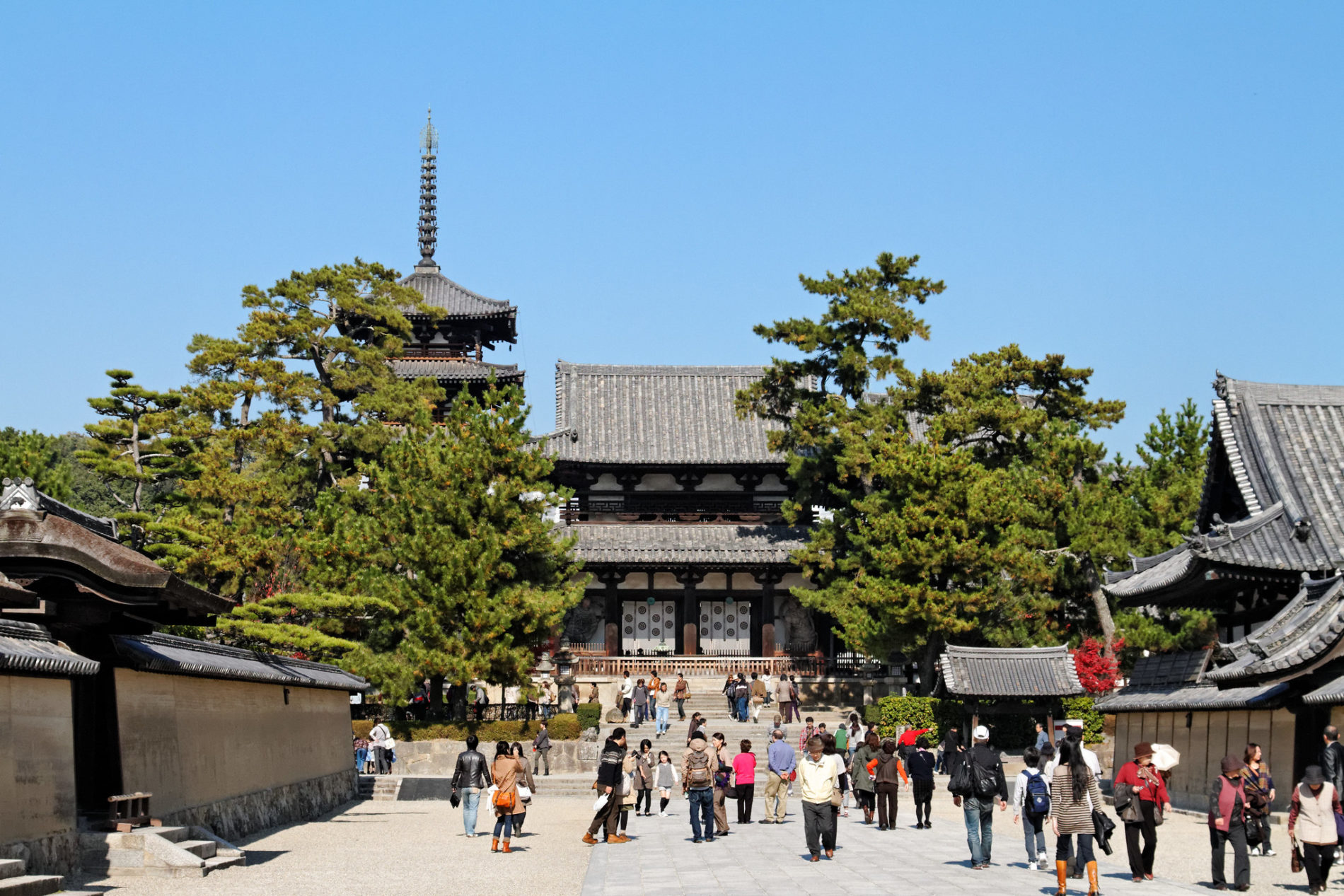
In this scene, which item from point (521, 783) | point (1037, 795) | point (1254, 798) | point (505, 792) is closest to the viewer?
point (1254, 798)

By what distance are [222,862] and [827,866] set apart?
23.2 feet

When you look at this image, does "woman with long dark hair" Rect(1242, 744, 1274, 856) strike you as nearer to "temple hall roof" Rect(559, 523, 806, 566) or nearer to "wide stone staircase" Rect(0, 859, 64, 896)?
"wide stone staircase" Rect(0, 859, 64, 896)

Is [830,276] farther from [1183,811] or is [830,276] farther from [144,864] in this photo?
[144,864]

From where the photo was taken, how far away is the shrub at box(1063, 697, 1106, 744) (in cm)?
3519

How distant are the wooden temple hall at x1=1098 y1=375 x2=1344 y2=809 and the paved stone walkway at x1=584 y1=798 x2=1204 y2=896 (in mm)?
3417

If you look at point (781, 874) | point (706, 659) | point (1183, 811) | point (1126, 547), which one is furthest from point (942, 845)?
point (706, 659)

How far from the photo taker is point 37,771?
15477 millimetres

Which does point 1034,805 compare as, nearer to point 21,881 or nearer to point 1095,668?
point 21,881

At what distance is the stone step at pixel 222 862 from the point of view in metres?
16.9

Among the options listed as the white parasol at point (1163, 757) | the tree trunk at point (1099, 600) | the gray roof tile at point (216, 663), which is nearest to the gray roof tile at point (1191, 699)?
the white parasol at point (1163, 757)

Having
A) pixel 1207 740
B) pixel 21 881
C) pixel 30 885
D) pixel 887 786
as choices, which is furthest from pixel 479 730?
pixel 21 881

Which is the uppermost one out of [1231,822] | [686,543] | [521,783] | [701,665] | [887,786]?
[686,543]

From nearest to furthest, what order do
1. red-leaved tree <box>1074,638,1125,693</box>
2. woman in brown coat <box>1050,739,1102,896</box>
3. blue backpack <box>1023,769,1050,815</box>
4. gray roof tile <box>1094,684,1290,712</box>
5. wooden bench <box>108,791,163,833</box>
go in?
1. woman in brown coat <box>1050,739,1102,896</box>
2. blue backpack <box>1023,769,1050,815</box>
3. wooden bench <box>108,791,163,833</box>
4. gray roof tile <box>1094,684,1290,712</box>
5. red-leaved tree <box>1074,638,1125,693</box>

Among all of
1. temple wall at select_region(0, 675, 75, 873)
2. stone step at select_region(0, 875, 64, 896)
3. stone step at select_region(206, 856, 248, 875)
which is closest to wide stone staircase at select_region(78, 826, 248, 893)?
stone step at select_region(206, 856, 248, 875)
